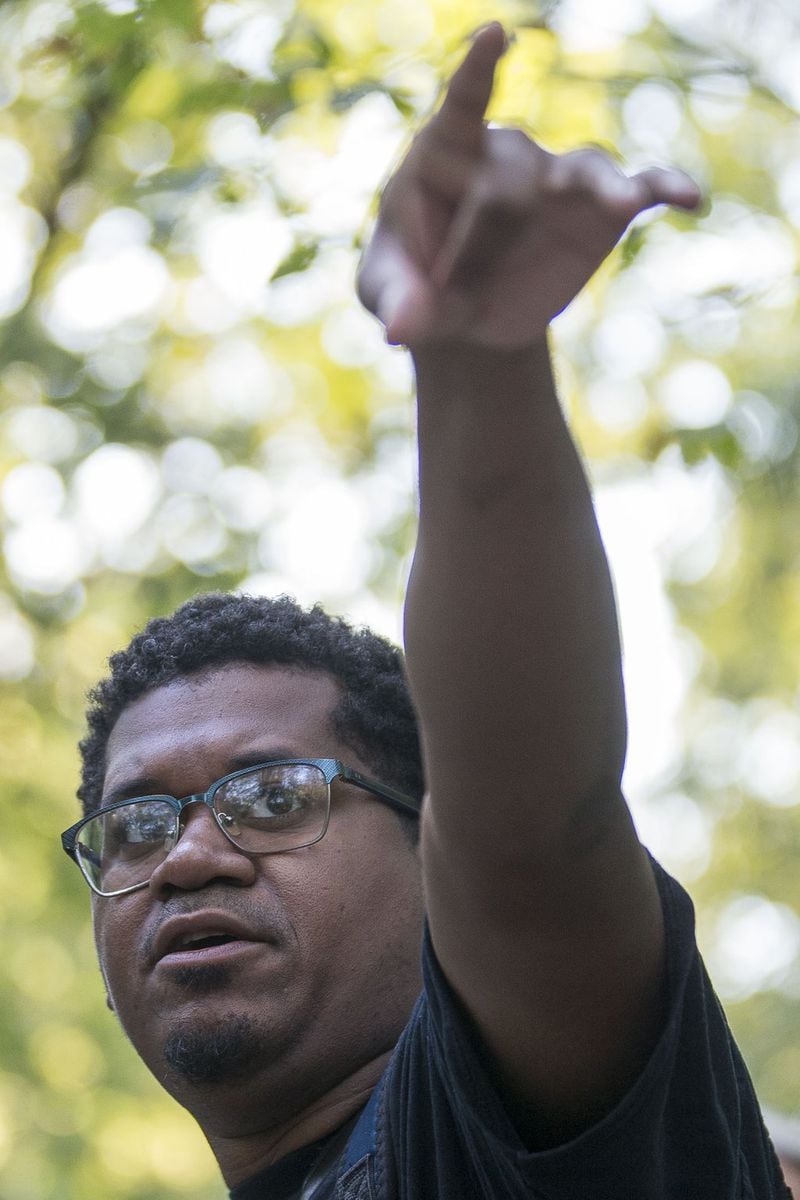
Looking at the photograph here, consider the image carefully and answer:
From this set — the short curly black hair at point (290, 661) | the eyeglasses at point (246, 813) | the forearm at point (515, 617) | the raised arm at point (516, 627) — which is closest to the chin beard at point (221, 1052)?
the eyeglasses at point (246, 813)

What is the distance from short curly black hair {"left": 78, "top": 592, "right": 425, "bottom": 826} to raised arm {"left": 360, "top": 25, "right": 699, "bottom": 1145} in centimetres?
115

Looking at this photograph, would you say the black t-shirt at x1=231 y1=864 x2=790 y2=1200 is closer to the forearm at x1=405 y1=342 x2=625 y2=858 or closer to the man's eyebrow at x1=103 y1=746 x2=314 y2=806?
the forearm at x1=405 y1=342 x2=625 y2=858

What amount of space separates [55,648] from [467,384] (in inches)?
296

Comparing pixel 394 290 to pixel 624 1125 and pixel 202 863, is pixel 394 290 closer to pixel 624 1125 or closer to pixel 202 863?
pixel 624 1125

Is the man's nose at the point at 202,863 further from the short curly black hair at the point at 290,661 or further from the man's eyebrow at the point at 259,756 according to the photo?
the short curly black hair at the point at 290,661

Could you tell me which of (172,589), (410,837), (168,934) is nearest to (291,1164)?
(168,934)

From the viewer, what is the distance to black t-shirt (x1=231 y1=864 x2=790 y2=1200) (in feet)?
5.22

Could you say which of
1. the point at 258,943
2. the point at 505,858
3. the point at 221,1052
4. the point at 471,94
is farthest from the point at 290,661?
the point at 471,94

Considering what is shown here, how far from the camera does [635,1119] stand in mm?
1586

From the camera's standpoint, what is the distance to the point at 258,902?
2.42 metres

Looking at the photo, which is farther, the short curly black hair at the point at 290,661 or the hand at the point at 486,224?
the short curly black hair at the point at 290,661

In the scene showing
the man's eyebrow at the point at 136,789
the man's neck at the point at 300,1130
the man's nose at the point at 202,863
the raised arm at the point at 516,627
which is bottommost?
the man's neck at the point at 300,1130

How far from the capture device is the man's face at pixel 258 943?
2363 mm

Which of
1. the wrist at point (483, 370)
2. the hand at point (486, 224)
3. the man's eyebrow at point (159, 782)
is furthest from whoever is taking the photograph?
the man's eyebrow at point (159, 782)
